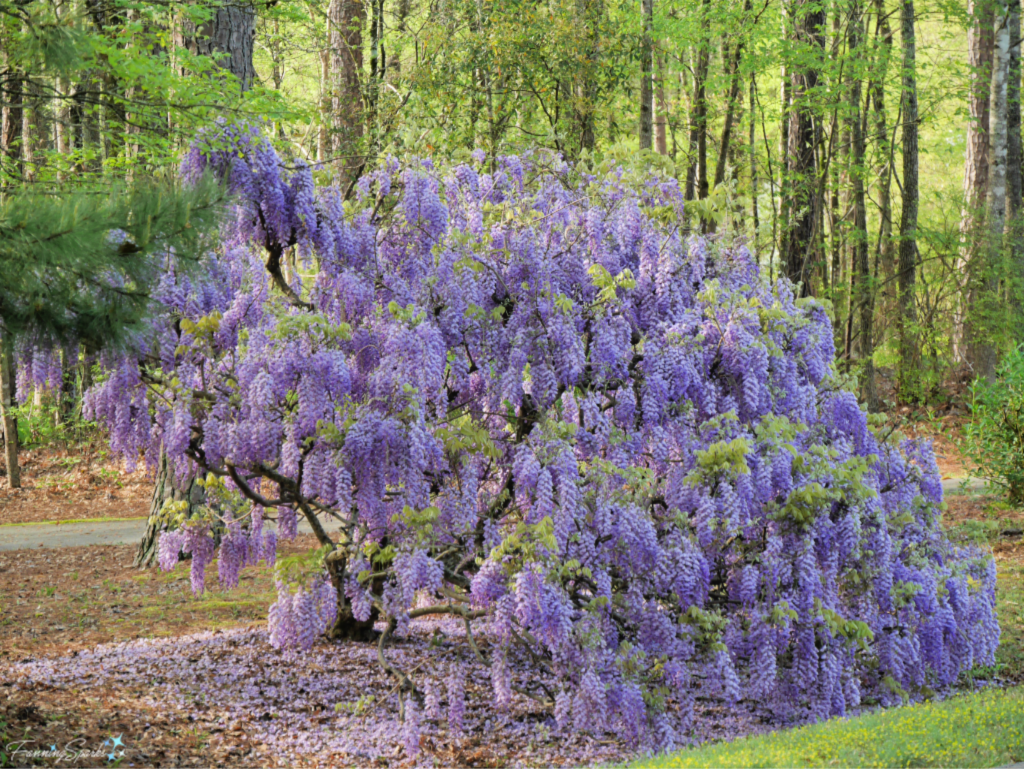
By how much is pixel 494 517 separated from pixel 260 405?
1.64 meters

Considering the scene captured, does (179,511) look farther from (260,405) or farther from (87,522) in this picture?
(87,522)

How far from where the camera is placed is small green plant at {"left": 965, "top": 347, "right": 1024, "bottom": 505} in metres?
11.0

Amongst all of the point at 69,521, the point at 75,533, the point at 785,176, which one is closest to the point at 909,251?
the point at 785,176

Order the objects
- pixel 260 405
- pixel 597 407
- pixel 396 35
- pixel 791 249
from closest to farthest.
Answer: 1. pixel 260 405
2. pixel 597 407
3. pixel 791 249
4. pixel 396 35

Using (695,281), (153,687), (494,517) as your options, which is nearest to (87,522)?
(153,687)

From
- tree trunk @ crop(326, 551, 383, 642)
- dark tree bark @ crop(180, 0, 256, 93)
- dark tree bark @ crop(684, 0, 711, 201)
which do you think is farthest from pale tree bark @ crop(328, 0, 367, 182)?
tree trunk @ crop(326, 551, 383, 642)

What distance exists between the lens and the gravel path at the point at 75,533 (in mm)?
12539

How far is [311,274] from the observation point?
21.9ft

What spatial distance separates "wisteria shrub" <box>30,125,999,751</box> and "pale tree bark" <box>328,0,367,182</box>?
26.2 feet

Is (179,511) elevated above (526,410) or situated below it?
below

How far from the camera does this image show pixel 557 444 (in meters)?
5.21

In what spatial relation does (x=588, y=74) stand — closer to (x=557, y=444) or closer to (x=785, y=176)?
(x=785, y=176)

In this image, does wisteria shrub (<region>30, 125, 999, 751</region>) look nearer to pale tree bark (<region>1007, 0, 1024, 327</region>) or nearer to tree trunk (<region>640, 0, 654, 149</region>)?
tree trunk (<region>640, 0, 654, 149</region>)

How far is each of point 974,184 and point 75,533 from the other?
17465 mm
